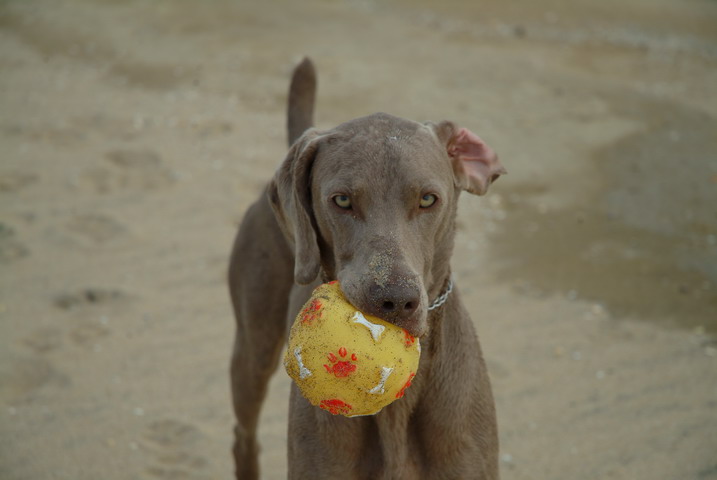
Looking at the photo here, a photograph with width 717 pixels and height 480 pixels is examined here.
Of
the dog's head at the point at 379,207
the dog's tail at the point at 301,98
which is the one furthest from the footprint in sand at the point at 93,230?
the dog's head at the point at 379,207

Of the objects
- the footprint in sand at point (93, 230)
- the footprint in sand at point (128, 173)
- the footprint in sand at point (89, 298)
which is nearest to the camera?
the footprint in sand at point (89, 298)

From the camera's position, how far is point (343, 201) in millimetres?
3039

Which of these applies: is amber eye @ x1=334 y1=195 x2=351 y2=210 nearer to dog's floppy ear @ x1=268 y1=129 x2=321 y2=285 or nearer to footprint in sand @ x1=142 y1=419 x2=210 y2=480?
dog's floppy ear @ x1=268 y1=129 x2=321 y2=285

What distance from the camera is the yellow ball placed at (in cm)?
280

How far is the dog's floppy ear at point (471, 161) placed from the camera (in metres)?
3.43

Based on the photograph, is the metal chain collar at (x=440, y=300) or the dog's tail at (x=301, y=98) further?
the dog's tail at (x=301, y=98)

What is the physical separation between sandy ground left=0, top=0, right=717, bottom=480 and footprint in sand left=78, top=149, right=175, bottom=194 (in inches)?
1.1

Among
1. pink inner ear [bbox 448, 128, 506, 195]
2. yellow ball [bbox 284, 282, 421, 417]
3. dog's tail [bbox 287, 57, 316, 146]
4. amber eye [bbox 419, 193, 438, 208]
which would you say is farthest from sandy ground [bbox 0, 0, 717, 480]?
amber eye [bbox 419, 193, 438, 208]

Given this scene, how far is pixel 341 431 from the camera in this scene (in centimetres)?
327

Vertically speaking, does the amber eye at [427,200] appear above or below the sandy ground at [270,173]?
above

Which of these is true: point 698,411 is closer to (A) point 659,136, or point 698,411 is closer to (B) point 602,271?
(B) point 602,271

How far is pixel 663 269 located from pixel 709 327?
0.90 meters

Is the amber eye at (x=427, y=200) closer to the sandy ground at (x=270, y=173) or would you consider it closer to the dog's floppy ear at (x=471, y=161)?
the dog's floppy ear at (x=471, y=161)

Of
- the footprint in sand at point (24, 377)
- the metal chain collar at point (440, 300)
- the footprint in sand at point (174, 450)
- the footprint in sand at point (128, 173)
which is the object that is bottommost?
the footprint in sand at point (174, 450)
